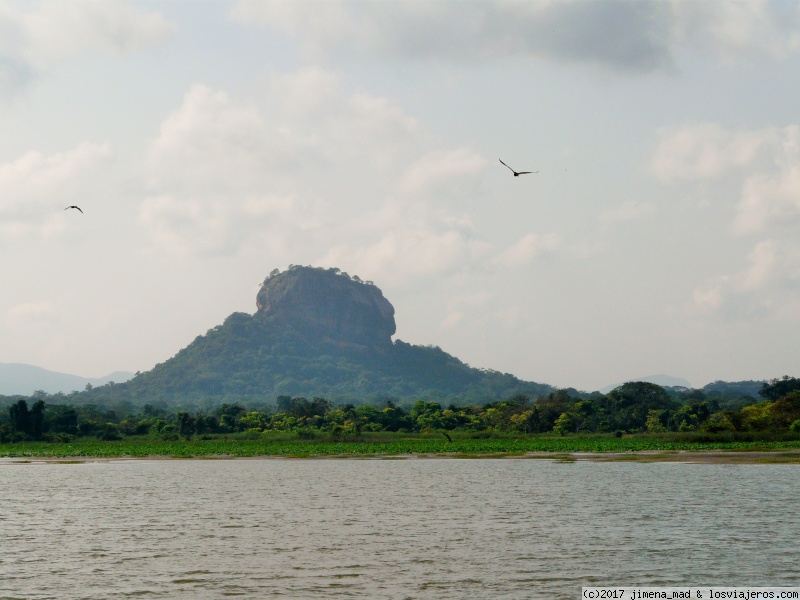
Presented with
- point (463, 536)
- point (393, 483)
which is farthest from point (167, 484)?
point (463, 536)

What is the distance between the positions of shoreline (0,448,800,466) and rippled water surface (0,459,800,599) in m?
7.86

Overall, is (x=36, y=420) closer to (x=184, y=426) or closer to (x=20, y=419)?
(x=20, y=419)

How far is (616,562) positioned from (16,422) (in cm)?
8610

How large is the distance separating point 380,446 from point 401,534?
185ft

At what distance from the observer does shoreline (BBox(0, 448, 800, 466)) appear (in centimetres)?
6550

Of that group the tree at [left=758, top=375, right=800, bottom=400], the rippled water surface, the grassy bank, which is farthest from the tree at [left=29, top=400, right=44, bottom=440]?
the tree at [left=758, top=375, right=800, bottom=400]

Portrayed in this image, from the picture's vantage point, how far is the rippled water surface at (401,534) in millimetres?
24328

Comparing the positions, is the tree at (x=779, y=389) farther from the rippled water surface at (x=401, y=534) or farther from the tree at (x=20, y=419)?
the tree at (x=20, y=419)

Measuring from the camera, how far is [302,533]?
33.7 m

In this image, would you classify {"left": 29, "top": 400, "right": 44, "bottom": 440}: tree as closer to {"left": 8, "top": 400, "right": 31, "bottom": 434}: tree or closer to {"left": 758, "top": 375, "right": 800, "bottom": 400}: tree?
A: {"left": 8, "top": 400, "right": 31, "bottom": 434}: tree

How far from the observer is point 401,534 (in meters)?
32.7

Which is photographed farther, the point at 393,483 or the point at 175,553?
the point at 393,483

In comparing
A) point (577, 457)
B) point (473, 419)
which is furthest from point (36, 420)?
point (577, 457)

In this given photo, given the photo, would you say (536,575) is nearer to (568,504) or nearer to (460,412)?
(568,504)
